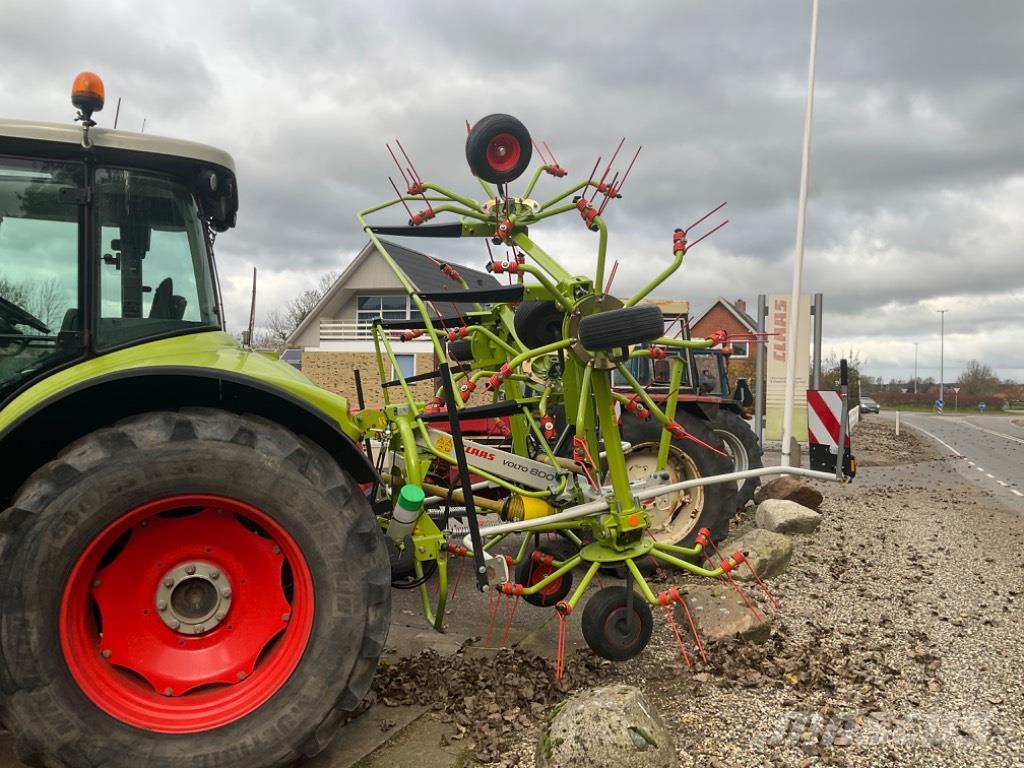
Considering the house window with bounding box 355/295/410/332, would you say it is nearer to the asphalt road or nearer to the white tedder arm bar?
the asphalt road

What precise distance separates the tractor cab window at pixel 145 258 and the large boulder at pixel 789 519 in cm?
530

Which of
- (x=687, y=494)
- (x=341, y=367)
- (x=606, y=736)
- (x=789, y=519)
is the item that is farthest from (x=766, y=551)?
(x=341, y=367)

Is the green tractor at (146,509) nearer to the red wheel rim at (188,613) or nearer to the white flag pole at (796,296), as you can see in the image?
the red wheel rim at (188,613)

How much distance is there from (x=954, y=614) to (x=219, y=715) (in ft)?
14.0

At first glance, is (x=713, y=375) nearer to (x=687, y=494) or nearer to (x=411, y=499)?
(x=687, y=494)

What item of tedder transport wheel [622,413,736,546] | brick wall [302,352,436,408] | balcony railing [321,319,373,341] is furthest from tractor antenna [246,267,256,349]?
balcony railing [321,319,373,341]

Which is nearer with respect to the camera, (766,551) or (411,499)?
(411,499)

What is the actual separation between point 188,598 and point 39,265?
4.40 ft

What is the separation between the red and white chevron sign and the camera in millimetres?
5809

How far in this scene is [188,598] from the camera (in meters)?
2.69

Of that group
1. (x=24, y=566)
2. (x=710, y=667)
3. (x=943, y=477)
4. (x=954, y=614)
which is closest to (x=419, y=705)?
(x=710, y=667)

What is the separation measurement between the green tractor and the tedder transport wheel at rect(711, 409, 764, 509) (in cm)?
530

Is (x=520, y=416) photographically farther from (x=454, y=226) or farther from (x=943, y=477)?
(x=943, y=477)

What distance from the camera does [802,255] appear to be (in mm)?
11781
